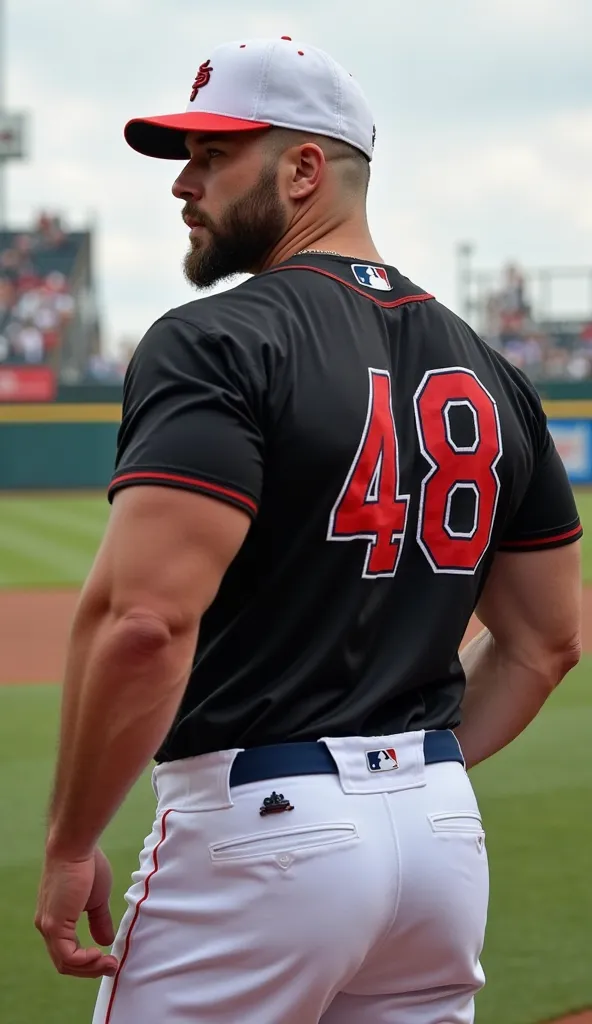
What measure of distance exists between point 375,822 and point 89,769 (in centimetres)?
37

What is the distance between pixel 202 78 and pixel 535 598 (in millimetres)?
942

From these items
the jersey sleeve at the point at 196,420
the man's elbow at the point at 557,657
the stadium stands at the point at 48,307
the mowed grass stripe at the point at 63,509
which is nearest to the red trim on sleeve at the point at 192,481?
the jersey sleeve at the point at 196,420

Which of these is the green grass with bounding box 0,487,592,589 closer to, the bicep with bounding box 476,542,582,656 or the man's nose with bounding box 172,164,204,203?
the bicep with bounding box 476,542,582,656

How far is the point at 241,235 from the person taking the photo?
193cm

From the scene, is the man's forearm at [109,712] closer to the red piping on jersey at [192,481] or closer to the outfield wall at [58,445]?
the red piping on jersey at [192,481]

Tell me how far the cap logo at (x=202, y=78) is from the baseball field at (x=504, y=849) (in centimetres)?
255

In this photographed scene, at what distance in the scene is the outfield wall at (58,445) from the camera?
2202 centimetres

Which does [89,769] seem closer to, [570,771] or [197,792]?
[197,792]

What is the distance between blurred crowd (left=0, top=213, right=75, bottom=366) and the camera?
26453 mm

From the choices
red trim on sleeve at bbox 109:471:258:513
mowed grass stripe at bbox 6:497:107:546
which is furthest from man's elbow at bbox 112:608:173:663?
mowed grass stripe at bbox 6:497:107:546

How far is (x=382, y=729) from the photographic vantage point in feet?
5.80

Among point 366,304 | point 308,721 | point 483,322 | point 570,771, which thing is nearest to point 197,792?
point 308,721

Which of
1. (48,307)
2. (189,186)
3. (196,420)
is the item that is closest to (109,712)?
(196,420)

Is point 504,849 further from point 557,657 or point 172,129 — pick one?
point 172,129
